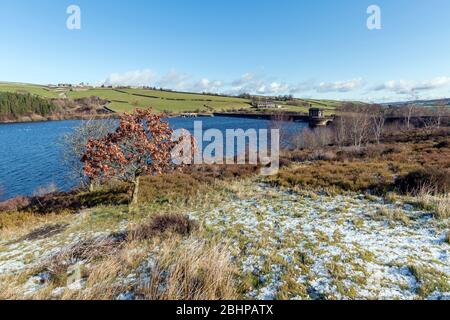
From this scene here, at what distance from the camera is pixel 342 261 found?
5113mm

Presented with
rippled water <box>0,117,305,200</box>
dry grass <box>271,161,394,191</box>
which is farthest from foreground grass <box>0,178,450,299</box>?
rippled water <box>0,117,305,200</box>

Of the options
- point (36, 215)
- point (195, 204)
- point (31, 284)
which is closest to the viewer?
point (31, 284)

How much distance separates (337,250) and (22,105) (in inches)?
4912

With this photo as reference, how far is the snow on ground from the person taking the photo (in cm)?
423

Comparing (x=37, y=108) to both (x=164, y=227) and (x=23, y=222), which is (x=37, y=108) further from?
(x=164, y=227)

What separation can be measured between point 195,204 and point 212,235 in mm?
3770

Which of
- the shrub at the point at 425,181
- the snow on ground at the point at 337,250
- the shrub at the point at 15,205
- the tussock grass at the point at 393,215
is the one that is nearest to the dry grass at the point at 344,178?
the shrub at the point at 425,181

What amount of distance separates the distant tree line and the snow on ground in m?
117

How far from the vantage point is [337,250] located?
18.4 ft

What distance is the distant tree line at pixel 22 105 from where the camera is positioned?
93250 mm

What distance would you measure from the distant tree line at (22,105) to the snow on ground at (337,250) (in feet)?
Result: 383

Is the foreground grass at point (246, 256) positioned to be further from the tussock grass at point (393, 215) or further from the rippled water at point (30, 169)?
the rippled water at point (30, 169)
